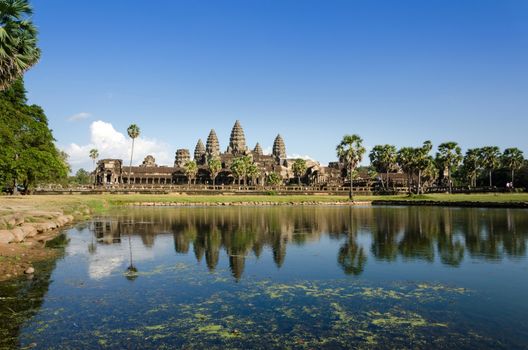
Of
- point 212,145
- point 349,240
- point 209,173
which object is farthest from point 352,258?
point 212,145

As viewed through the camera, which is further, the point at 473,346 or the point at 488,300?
the point at 488,300

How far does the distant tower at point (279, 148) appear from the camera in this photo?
6879 inches

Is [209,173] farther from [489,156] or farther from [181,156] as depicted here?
[489,156]

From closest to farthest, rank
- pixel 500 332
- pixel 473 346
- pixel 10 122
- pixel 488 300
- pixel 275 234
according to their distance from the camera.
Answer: pixel 473 346 → pixel 500 332 → pixel 488 300 → pixel 275 234 → pixel 10 122

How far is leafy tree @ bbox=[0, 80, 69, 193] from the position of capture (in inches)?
1748

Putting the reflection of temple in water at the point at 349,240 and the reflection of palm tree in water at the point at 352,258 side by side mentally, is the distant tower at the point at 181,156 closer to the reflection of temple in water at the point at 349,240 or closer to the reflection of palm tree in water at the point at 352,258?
the reflection of temple in water at the point at 349,240

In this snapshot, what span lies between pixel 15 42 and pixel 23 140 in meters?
37.7

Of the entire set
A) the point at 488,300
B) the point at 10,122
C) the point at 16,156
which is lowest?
the point at 488,300

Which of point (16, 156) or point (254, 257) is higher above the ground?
point (16, 156)

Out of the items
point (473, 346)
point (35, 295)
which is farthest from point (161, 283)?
point (473, 346)

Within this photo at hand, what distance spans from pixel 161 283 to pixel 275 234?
15059mm

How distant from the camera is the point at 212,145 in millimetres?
169125

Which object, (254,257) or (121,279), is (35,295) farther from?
(254,257)

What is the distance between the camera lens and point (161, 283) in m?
14.2
